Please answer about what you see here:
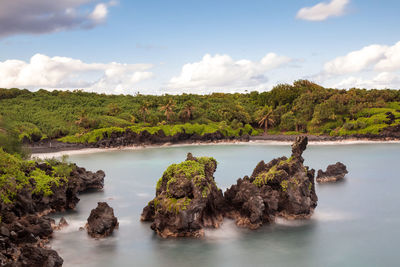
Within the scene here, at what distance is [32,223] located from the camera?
74.5 ft

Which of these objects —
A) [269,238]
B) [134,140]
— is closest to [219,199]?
[269,238]

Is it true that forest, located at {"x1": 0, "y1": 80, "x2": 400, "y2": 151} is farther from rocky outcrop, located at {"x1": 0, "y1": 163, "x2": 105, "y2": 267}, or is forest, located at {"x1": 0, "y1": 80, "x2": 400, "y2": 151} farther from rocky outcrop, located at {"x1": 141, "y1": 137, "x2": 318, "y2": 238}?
rocky outcrop, located at {"x1": 141, "y1": 137, "x2": 318, "y2": 238}

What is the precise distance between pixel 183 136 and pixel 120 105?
105 ft

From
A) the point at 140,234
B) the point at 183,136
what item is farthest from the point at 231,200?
the point at 183,136

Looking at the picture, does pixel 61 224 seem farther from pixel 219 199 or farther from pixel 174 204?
pixel 219 199

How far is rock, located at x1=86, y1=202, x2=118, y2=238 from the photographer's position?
23.8 m

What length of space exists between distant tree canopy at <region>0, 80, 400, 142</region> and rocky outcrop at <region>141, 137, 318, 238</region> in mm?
58147

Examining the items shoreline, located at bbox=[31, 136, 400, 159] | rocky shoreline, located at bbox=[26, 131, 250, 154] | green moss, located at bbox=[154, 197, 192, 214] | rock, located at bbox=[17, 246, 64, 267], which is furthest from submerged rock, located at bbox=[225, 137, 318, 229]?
rocky shoreline, located at bbox=[26, 131, 250, 154]

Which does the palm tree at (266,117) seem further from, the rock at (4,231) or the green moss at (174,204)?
the rock at (4,231)

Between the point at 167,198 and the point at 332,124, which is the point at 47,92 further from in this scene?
the point at 167,198

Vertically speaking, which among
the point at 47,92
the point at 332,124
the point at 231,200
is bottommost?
the point at 231,200

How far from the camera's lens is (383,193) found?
120 ft

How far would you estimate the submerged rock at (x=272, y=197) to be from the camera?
24.6m

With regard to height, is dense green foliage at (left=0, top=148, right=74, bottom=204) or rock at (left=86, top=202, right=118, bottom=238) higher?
dense green foliage at (left=0, top=148, right=74, bottom=204)
